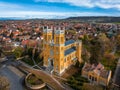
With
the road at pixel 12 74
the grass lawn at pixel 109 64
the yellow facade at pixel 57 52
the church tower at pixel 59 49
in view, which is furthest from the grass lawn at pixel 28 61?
the grass lawn at pixel 109 64

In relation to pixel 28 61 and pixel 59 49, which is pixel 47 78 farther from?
pixel 28 61

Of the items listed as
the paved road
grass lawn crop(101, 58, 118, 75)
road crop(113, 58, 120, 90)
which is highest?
grass lawn crop(101, 58, 118, 75)

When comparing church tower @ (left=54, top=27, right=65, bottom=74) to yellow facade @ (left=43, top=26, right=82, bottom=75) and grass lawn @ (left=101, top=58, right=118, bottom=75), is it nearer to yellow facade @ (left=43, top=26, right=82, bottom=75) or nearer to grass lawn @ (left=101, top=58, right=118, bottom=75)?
yellow facade @ (left=43, top=26, right=82, bottom=75)

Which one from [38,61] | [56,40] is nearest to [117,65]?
[56,40]

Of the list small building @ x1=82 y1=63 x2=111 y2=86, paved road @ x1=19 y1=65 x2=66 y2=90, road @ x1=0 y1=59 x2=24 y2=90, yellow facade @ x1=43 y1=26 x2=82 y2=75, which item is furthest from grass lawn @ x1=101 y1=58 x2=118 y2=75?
Answer: road @ x1=0 y1=59 x2=24 y2=90

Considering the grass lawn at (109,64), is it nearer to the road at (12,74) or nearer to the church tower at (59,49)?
the church tower at (59,49)
